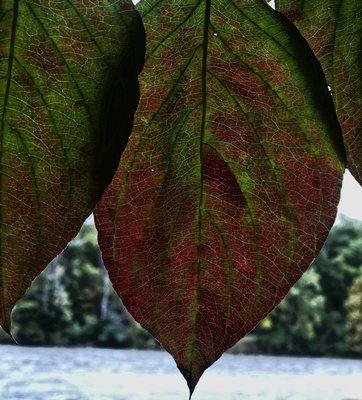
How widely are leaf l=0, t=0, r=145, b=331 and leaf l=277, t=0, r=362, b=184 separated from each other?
0.04 meters

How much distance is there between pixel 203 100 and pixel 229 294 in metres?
0.04

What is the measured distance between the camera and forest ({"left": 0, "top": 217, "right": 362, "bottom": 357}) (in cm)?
958

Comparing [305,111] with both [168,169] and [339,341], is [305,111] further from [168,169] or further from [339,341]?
[339,341]

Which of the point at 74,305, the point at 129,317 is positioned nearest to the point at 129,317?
the point at 129,317

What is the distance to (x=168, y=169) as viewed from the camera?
127mm

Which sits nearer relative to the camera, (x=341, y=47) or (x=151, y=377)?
(x=341, y=47)

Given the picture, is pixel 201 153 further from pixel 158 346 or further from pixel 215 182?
pixel 158 346

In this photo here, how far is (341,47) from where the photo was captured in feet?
0.45

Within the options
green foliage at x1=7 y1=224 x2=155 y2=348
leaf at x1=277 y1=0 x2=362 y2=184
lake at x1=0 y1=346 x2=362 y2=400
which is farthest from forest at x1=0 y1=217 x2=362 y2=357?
leaf at x1=277 y1=0 x2=362 y2=184

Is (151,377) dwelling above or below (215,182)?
below

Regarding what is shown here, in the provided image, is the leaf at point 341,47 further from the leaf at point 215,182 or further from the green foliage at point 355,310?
the green foliage at point 355,310

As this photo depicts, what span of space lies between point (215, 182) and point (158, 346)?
8.61 metres

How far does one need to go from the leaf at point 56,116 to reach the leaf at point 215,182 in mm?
14

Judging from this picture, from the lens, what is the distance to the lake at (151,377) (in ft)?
26.0
